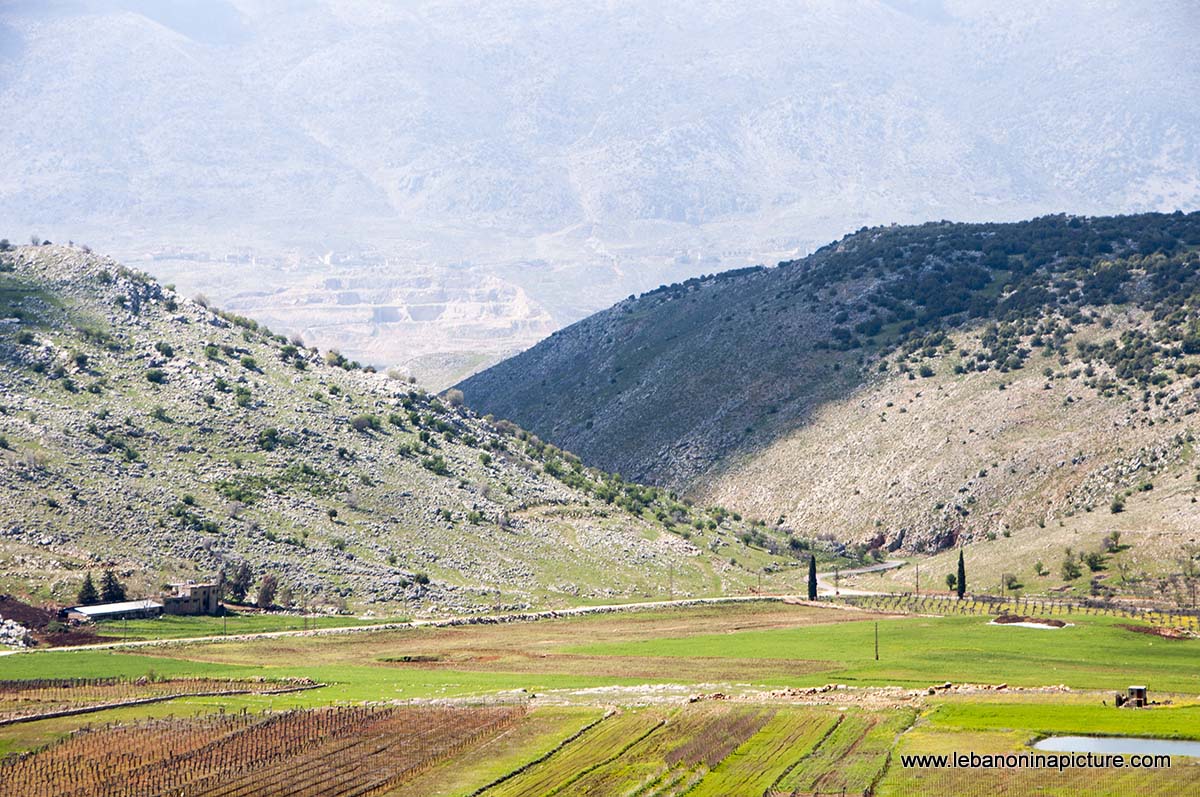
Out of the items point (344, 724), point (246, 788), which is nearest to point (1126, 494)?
point (344, 724)

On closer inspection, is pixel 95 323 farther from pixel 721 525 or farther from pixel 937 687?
pixel 937 687

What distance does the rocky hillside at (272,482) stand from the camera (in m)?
141

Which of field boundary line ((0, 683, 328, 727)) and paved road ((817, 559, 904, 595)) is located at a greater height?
paved road ((817, 559, 904, 595))

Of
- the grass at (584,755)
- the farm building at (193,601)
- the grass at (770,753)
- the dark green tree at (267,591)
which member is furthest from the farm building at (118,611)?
the grass at (770,753)

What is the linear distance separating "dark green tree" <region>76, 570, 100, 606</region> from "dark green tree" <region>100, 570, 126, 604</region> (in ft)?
2.33

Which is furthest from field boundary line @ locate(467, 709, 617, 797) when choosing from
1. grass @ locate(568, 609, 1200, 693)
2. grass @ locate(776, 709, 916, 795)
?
grass @ locate(568, 609, 1200, 693)

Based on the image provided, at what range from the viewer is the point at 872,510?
188 meters

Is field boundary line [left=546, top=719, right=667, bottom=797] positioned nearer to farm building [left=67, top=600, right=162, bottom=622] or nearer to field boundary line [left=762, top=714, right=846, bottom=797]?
field boundary line [left=762, top=714, right=846, bottom=797]

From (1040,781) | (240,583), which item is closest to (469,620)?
(240,583)

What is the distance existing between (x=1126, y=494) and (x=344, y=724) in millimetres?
104125

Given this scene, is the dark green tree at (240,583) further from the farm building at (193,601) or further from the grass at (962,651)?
the grass at (962,651)

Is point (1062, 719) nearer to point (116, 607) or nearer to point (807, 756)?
point (807, 756)

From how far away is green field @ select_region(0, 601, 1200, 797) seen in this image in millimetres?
72125

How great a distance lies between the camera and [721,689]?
9512 cm
